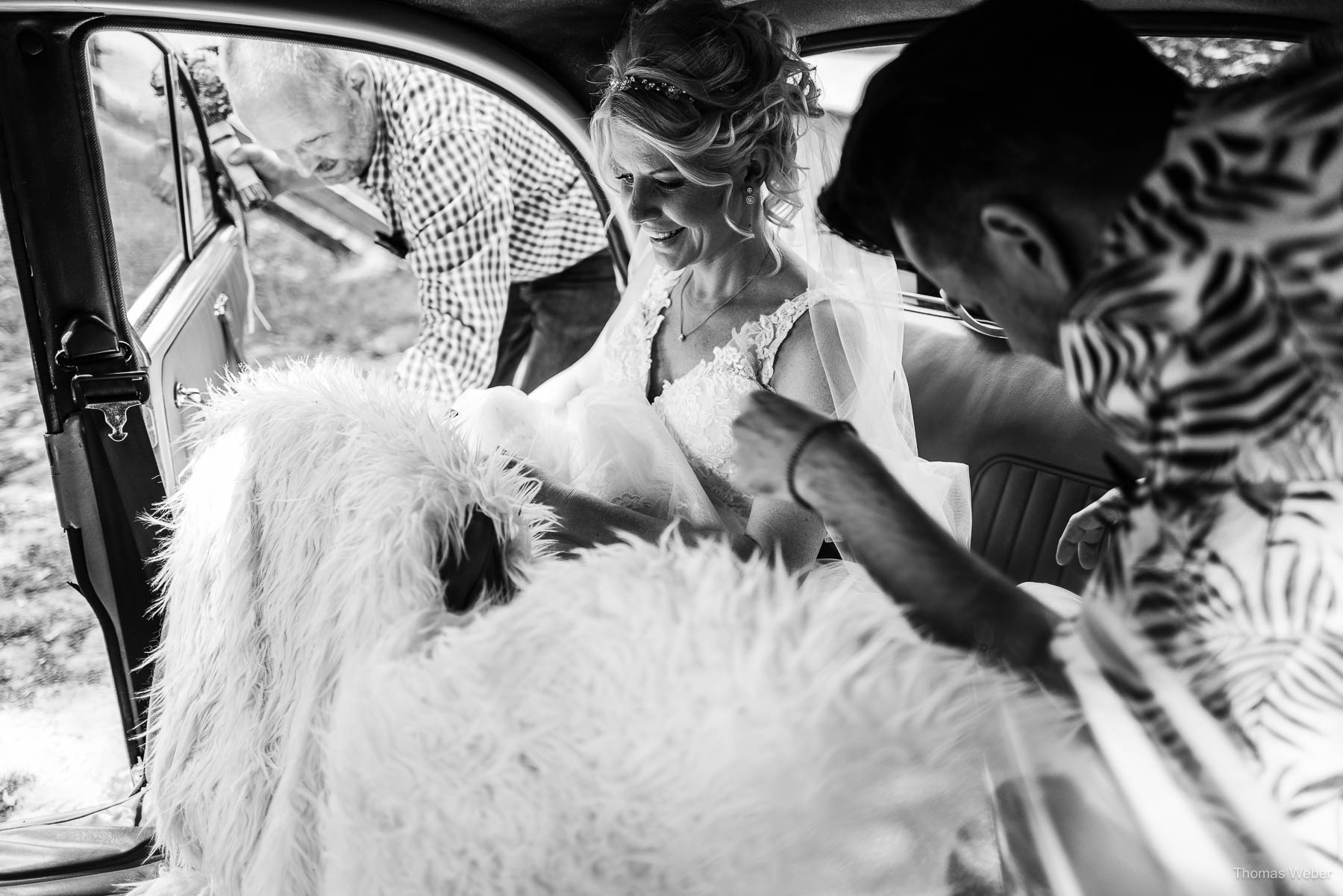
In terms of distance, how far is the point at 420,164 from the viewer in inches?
94.3

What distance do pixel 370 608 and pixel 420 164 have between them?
1.69 metres

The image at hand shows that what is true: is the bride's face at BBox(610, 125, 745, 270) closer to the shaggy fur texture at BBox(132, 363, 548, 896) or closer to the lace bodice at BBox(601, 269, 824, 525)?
the lace bodice at BBox(601, 269, 824, 525)

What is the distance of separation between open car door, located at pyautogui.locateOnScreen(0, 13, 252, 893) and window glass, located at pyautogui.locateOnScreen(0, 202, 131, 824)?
0.49ft

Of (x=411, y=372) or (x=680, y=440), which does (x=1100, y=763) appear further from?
(x=411, y=372)

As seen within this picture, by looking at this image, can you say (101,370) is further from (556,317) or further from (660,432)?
(556,317)

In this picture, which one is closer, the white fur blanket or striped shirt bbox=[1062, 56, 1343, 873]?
striped shirt bbox=[1062, 56, 1343, 873]

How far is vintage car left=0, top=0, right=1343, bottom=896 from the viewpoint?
151 cm

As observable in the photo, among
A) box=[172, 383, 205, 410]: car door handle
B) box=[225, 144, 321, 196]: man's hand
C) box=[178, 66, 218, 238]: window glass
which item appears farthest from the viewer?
box=[225, 144, 321, 196]: man's hand

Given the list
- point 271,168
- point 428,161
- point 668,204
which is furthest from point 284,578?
point 271,168

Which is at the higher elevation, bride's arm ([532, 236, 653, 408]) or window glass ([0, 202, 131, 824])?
bride's arm ([532, 236, 653, 408])

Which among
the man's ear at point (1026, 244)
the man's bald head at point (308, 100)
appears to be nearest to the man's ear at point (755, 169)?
the man's ear at point (1026, 244)

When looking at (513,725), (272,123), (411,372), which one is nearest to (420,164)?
(272,123)

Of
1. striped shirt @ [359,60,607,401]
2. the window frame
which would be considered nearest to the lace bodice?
striped shirt @ [359,60,607,401]

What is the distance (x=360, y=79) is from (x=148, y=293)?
2.57 ft
